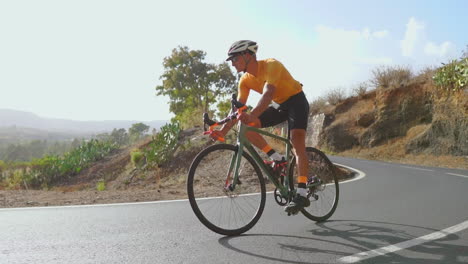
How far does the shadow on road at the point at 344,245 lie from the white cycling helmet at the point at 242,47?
1.93m

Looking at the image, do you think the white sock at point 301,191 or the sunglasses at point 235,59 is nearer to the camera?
the sunglasses at point 235,59

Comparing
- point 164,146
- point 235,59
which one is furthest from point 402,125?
point 235,59

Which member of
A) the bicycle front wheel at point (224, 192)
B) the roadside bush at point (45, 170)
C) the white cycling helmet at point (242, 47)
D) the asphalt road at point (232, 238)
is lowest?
the roadside bush at point (45, 170)

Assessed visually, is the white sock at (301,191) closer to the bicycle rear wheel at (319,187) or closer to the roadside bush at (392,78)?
the bicycle rear wheel at (319,187)

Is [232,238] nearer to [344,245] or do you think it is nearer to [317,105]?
[344,245]

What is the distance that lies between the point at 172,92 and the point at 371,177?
42510 millimetres

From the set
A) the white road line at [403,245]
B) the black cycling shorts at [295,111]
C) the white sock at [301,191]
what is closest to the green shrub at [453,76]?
the white road line at [403,245]

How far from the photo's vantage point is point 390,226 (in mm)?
5074

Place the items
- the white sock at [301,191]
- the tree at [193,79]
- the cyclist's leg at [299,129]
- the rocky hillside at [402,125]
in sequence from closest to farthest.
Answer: the white sock at [301,191], the cyclist's leg at [299,129], the rocky hillside at [402,125], the tree at [193,79]

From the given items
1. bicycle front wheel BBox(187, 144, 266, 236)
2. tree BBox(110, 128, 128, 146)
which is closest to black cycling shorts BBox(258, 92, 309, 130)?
bicycle front wheel BBox(187, 144, 266, 236)

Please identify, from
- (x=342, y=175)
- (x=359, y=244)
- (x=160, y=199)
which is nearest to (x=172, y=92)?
(x=342, y=175)

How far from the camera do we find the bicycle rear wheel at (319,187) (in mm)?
5445

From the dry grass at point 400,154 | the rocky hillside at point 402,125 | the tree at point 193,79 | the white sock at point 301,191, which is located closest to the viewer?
the white sock at point 301,191

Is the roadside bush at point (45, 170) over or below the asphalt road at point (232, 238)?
below
